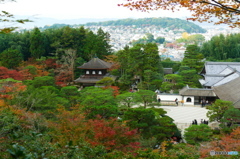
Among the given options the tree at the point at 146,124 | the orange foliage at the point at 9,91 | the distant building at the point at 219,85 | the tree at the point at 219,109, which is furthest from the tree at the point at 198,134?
the orange foliage at the point at 9,91

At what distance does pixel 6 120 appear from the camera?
5059 millimetres

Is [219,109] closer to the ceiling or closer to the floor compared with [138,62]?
closer to the floor

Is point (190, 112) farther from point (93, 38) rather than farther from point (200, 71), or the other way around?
point (93, 38)

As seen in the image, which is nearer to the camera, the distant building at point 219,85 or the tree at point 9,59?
the distant building at point 219,85

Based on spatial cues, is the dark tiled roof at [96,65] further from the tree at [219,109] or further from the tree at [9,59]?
the tree at [219,109]

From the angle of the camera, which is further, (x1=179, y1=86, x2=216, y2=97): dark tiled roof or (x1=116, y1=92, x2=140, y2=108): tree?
(x1=179, y1=86, x2=216, y2=97): dark tiled roof

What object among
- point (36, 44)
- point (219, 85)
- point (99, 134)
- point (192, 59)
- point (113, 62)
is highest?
point (36, 44)

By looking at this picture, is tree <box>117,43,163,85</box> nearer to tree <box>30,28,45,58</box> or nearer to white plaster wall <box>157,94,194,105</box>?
white plaster wall <box>157,94,194,105</box>

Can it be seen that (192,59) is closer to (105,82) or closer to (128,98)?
(105,82)

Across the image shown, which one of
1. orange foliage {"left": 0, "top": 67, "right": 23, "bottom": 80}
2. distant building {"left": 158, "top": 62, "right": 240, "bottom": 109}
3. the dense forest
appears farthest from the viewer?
orange foliage {"left": 0, "top": 67, "right": 23, "bottom": 80}

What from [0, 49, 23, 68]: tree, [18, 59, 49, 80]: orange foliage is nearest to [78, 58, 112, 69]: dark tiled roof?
[18, 59, 49, 80]: orange foliage

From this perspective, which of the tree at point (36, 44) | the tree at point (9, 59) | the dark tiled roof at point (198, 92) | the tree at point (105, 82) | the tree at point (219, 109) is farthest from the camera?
the tree at point (36, 44)

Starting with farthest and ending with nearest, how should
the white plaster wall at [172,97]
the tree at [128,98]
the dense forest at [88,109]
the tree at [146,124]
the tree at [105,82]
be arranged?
the tree at [105,82] < the white plaster wall at [172,97] < the tree at [128,98] < the tree at [146,124] < the dense forest at [88,109]

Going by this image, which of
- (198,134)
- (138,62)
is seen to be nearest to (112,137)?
(198,134)
